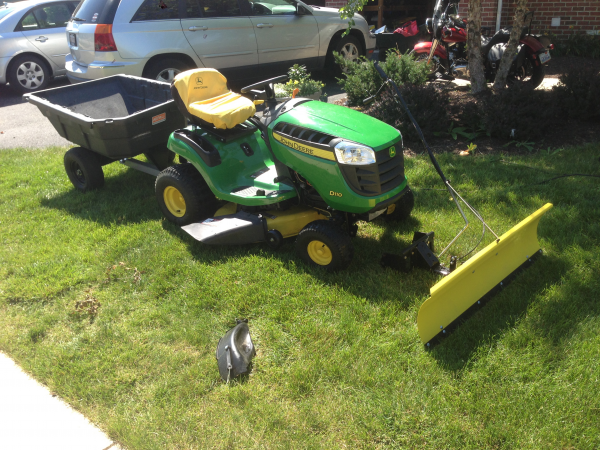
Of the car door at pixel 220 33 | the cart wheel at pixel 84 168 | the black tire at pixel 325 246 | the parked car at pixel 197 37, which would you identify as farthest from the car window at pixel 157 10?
the black tire at pixel 325 246

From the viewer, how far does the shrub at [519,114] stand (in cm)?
588

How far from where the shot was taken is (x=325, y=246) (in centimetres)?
384

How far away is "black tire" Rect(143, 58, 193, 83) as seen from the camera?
765 cm

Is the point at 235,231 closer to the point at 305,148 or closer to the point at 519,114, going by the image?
the point at 305,148

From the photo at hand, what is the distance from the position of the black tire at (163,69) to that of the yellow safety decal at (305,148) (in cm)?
447

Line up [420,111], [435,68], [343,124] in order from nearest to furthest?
[343,124] < [420,111] < [435,68]

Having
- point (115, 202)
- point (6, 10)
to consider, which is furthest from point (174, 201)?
point (6, 10)

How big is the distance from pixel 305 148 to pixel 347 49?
6949 mm

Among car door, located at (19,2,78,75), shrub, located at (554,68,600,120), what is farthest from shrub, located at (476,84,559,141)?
car door, located at (19,2,78,75)

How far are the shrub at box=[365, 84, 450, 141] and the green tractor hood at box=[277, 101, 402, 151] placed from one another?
2344 millimetres

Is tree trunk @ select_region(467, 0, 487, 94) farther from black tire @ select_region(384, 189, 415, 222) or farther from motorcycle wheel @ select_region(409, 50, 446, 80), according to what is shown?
black tire @ select_region(384, 189, 415, 222)

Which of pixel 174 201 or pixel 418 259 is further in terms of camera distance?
pixel 174 201

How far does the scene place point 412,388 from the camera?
279 cm

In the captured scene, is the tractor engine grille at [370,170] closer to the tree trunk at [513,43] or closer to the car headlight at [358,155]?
the car headlight at [358,155]
